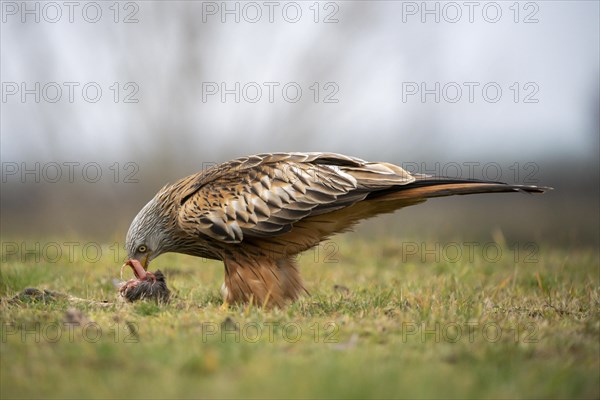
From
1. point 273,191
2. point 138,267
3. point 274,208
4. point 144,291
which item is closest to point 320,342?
point 274,208

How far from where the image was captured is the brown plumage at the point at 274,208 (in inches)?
248

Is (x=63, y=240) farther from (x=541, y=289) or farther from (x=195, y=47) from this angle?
(x=195, y=47)

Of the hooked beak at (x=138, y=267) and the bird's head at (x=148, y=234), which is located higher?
the bird's head at (x=148, y=234)

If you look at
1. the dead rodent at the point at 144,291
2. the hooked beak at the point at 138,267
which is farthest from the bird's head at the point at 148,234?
the dead rodent at the point at 144,291

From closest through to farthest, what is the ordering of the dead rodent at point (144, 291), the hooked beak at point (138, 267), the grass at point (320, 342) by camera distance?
the grass at point (320, 342)
the dead rodent at point (144, 291)
the hooked beak at point (138, 267)

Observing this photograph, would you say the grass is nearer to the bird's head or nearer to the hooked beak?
the hooked beak

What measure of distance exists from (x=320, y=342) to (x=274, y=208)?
1871mm

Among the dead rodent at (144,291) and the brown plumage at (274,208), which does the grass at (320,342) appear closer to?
the dead rodent at (144,291)

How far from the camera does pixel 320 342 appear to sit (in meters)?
4.76

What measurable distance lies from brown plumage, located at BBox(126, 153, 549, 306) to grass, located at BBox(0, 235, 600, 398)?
0.41 metres

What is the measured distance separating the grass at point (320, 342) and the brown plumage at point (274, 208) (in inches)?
16.2

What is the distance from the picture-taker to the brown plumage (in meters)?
6.30

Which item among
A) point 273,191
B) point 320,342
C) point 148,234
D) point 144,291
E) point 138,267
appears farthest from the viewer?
point 148,234

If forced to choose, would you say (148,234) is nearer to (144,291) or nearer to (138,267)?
(138,267)
